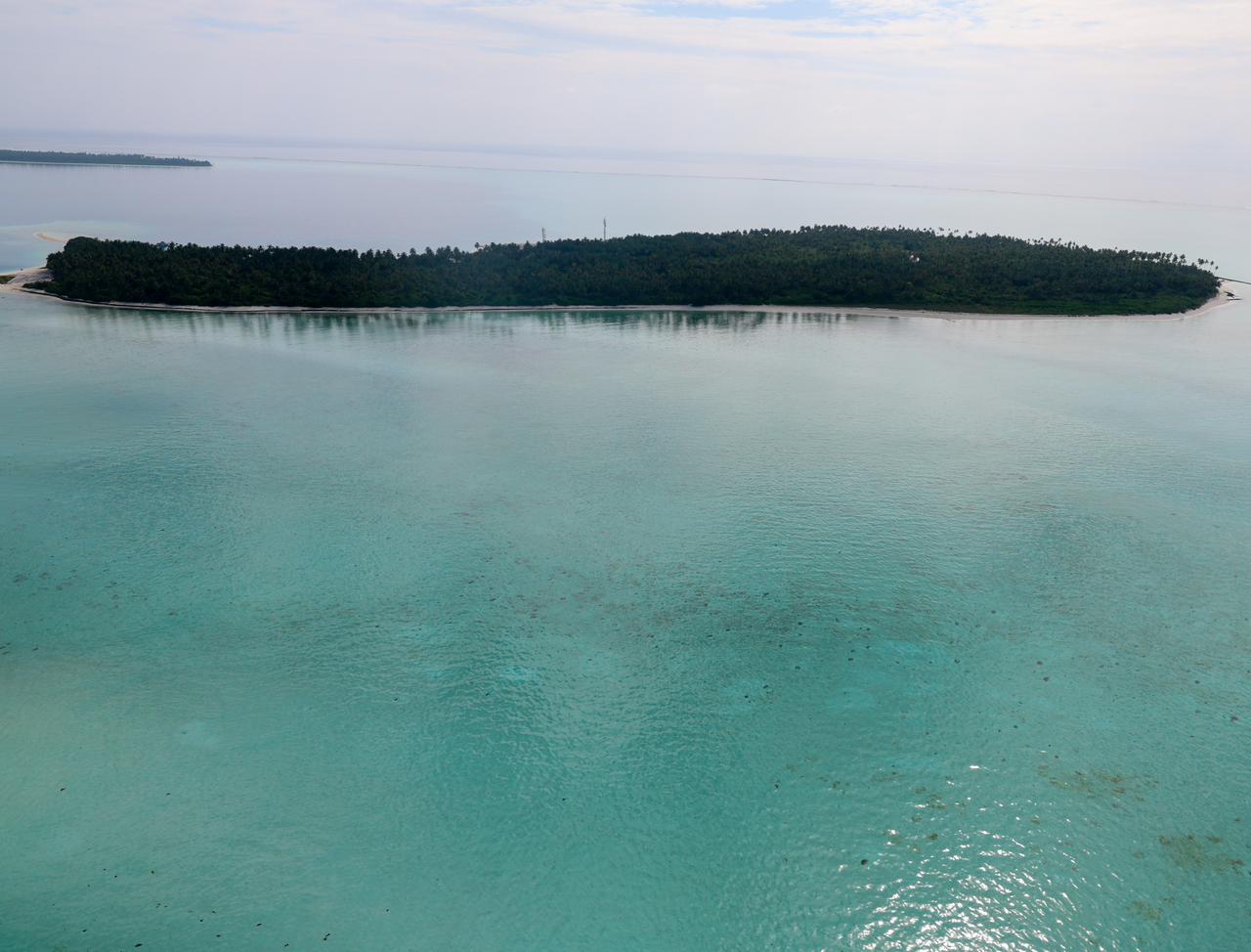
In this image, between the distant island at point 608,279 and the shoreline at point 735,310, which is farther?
the shoreline at point 735,310

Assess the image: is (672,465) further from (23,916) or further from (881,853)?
(23,916)

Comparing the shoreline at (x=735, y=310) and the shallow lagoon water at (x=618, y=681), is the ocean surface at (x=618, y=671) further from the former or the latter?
the shoreline at (x=735, y=310)

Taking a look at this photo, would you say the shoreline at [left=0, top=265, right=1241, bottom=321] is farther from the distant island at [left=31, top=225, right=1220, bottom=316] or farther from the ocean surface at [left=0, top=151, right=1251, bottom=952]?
the ocean surface at [left=0, top=151, right=1251, bottom=952]

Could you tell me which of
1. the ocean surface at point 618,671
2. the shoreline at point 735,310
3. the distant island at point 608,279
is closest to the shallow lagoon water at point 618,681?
the ocean surface at point 618,671

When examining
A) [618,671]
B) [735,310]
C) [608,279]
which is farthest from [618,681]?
[608,279]

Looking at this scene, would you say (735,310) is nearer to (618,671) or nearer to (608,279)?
(608,279)

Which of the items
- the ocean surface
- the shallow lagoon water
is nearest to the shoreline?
the ocean surface
